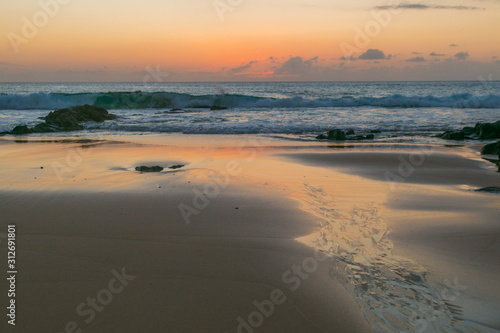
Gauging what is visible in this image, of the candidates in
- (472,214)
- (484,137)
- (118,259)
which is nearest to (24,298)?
(118,259)

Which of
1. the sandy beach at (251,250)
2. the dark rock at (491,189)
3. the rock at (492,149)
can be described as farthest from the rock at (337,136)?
the dark rock at (491,189)

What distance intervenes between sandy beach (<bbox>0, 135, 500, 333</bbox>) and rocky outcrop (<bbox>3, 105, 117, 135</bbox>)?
30.6ft

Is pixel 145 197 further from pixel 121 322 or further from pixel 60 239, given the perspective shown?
pixel 121 322

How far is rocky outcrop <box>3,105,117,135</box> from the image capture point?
16.0m

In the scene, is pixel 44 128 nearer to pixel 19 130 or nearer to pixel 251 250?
pixel 19 130

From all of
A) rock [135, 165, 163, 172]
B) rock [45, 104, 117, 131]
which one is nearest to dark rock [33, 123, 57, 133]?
rock [45, 104, 117, 131]

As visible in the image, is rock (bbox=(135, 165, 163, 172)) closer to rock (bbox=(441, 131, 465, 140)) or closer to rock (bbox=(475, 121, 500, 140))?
rock (bbox=(441, 131, 465, 140))

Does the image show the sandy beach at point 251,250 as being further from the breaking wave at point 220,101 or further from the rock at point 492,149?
the breaking wave at point 220,101

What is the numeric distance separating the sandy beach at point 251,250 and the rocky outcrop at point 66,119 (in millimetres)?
9316

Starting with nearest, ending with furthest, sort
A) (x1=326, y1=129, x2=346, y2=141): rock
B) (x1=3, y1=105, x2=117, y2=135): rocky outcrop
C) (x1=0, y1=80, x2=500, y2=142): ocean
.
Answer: (x1=326, y1=129, x2=346, y2=141): rock → (x1=3, y1=105, x2=117, y2=135): rocky outcrop → (x1=0, y1=80, x2=500, y2=142): ocean

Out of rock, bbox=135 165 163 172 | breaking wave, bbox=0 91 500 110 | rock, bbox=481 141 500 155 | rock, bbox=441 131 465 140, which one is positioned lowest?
breaking wave, bbox=0 91 500 110

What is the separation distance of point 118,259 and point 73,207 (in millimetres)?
2039

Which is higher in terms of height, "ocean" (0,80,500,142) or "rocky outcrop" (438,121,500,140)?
"rocky outcrop" (438,121,500,140)

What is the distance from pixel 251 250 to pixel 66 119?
17.3 meters
